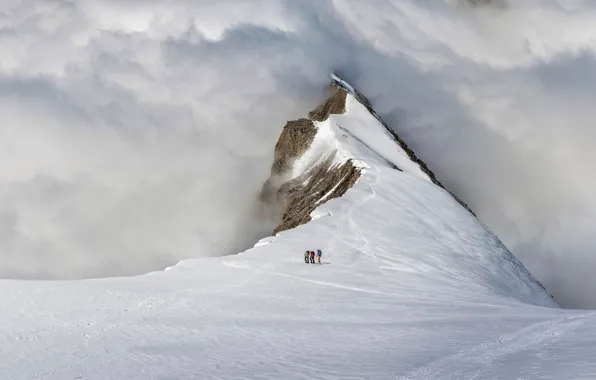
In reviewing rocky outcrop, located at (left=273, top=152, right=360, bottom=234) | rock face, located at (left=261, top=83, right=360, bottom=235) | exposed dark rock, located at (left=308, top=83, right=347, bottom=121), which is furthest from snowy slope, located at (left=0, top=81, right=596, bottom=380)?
exposed dark rock, located at (left=308, top=83, right=347, bottom=121)

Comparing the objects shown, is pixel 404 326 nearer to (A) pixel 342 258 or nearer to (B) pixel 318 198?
(A) pixel 342 258

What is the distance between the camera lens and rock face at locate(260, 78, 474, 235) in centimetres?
7062

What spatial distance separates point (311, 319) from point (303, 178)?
191 ft

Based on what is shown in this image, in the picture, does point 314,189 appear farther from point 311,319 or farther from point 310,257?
point 311,319

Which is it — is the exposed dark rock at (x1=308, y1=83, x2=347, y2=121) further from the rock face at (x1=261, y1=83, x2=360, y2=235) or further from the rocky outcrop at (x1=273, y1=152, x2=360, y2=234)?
the rocky outcrop at (x1=273, y1=152, x2=360, y2=234)

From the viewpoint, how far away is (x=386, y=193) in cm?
6341

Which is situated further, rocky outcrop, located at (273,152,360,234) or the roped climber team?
rocky outcrop, located at (273,152,360,234)

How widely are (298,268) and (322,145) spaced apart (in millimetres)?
45787

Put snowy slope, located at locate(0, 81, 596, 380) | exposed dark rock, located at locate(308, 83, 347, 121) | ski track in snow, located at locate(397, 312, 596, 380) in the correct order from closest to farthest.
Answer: ski track in snow, located at locate(397, 312, 596, 380)
snowy slope, located at locate(0, 81, 596, 380)
exposed dark rock, located at locate(308, 83, 347, 121)

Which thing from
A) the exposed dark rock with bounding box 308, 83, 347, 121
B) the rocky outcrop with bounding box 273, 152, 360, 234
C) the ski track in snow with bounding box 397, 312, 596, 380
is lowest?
the ski track in snow with bounding box 397, 312, 596, 380

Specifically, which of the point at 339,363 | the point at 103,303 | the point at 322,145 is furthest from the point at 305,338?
the point at 322,145

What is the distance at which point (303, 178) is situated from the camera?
8712cm

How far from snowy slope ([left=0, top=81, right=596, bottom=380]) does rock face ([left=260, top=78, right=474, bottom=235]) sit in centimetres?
1521

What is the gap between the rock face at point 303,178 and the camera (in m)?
70.6
